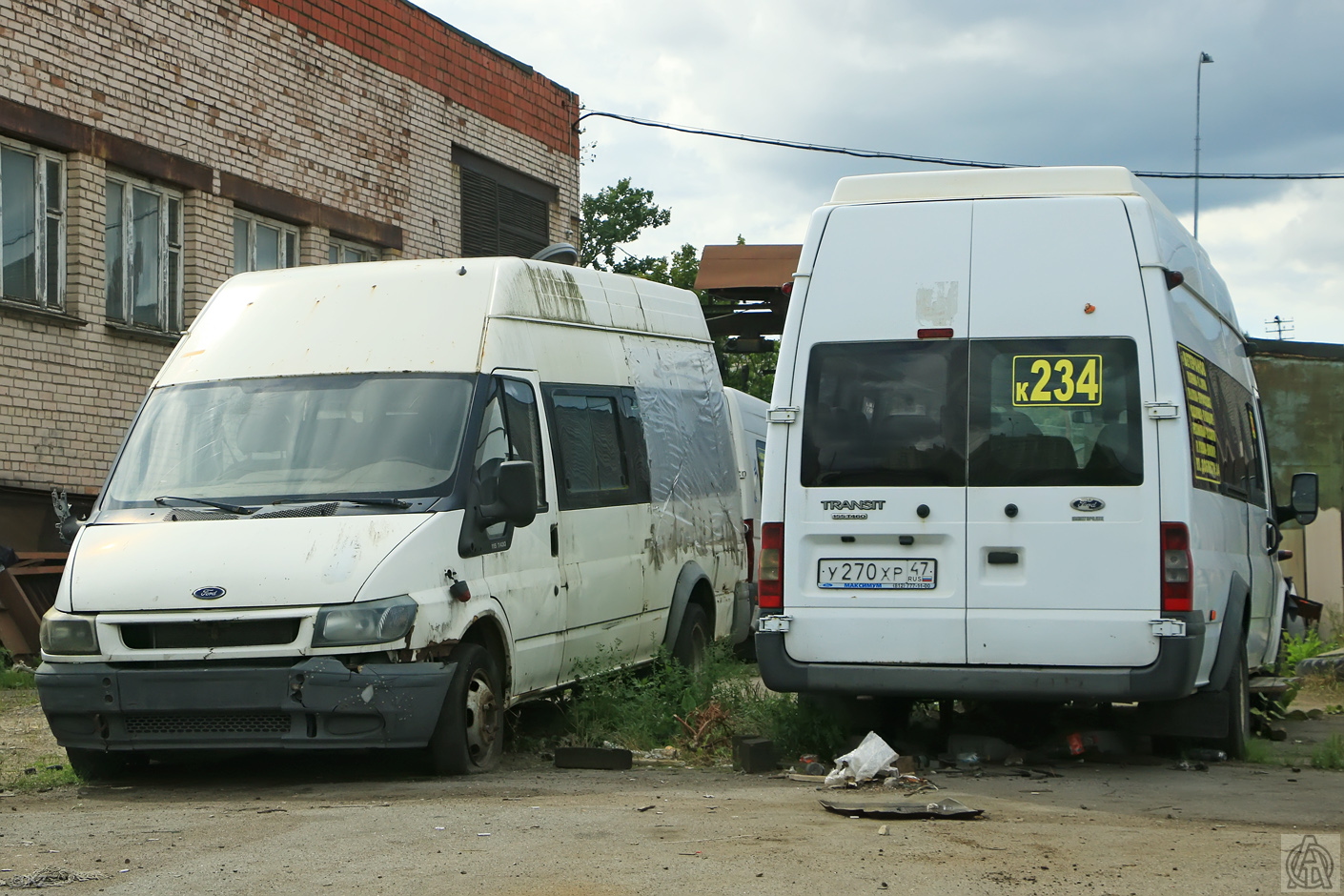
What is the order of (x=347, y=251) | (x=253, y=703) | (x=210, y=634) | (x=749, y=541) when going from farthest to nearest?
(x=347, y=251), (x=749, y=541), (x=210, y=634), (x=253, y=703)

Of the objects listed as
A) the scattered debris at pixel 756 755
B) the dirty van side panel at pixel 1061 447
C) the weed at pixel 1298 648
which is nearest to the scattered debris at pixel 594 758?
the scattered debris at pixel 756 755

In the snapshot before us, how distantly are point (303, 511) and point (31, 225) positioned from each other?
7.86m

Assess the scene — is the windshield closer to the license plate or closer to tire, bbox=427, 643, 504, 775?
tire, bbox=427, 643, 504, 775

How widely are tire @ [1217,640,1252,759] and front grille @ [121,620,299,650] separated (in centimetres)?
451

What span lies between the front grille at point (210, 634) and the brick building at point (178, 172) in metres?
6.95

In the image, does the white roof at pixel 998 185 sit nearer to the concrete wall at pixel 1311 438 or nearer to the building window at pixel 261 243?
the building window at pixel 261 243

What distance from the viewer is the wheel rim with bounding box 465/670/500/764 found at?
7871 mm

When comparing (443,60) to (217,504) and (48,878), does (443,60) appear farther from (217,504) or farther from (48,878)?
(48,878)

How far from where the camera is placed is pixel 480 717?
26.1 ft

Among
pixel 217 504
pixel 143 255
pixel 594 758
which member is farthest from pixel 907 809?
pixel 143 255

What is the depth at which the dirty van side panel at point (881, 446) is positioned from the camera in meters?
7.77

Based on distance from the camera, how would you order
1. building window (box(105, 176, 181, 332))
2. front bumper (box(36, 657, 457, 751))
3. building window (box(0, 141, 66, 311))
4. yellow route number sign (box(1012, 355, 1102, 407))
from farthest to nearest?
building window (box(105, 176, 181, 332))
building window (box(0, 141, 66, 311))
yellow route number sign (box(1012, 355, 1102, 407))
front bumper (box(36, 657, 457, 751))

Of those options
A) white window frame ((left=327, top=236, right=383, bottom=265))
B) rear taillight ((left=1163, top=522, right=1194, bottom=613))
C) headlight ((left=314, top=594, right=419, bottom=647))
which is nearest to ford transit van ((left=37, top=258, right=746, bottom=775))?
headlight ((left=314, top=594, right=419, bottom=647))

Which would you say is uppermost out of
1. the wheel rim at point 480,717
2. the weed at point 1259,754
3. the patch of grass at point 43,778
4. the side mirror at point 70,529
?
the side mirror at point 70,529
